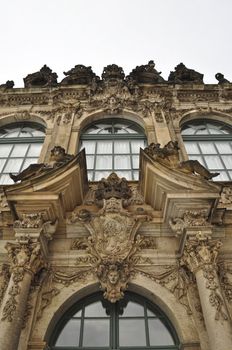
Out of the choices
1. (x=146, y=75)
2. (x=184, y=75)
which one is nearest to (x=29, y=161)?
(x=146, y=75)

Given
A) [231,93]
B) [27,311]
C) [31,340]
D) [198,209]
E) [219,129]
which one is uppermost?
[231,93]

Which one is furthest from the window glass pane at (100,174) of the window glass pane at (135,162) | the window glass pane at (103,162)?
the window glass pane at (135,162)

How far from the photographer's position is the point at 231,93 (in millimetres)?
11609

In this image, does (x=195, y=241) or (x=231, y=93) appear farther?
(x=231, y=93)

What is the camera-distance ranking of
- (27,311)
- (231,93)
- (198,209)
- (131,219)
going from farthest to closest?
(231,93)
(131,219)
(198,209)
(27,311)

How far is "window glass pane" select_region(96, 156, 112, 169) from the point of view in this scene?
8.68 m

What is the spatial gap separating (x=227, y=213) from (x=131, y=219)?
181 centimetres

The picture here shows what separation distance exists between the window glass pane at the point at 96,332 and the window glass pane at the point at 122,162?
416 centimetres

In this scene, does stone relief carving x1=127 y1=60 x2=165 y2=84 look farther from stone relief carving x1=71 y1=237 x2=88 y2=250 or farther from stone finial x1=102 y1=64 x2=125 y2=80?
stone relief carving x1=71 y1=237 x2=88 y2=250

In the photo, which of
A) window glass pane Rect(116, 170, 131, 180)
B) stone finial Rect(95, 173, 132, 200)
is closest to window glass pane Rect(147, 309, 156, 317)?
stone finial Rect(95, 173, 132, 200)

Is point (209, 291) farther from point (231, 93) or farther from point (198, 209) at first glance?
point (231, 93)

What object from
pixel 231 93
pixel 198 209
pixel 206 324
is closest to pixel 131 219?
pixel 198 209

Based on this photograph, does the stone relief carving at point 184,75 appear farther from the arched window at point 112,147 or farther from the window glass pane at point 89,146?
the window glass pane at point 89,146

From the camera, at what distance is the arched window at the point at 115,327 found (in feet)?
16.7
